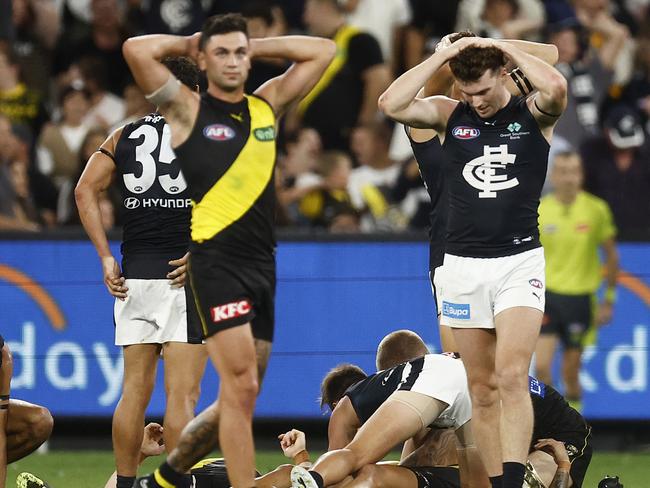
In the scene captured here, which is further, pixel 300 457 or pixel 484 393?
pixel 300 457

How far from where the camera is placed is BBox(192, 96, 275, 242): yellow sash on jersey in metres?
7.47

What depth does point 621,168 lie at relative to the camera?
529 inches

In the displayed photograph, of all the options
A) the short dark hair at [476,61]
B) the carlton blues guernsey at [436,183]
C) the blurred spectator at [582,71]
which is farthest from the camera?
the blurred spectator at [582,71]

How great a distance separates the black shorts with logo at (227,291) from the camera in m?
7.41

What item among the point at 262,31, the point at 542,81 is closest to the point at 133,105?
the point at 262,31

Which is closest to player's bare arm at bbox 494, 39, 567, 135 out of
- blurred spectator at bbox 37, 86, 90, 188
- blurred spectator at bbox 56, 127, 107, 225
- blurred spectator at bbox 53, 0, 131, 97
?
blurred spectator at bbox 56, 127, 107, 225

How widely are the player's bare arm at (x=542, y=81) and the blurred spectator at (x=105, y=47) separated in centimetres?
746

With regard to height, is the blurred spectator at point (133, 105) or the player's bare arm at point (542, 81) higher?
the player's bare arm at point (542, 81)

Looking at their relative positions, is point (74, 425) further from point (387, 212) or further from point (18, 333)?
point (387, 212)

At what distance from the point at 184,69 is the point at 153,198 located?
2.60 feet

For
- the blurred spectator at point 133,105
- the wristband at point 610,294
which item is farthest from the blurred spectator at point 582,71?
the blurred spectator at point 133,105

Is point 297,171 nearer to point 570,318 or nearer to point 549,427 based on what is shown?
point 570,318

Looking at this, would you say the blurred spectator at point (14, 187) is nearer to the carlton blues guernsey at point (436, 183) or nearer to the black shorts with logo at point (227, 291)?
the carlton blues guernsey at point (436, 183)

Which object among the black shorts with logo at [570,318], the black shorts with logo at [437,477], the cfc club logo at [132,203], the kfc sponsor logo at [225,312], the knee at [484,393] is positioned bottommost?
the black shorts with logo at [570,318]
